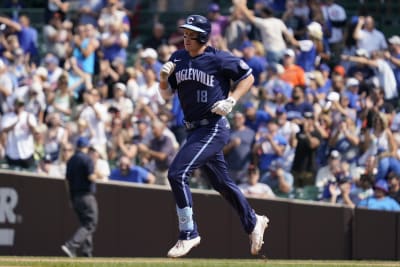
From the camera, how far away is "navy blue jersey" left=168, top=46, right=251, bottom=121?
1270 centimetres

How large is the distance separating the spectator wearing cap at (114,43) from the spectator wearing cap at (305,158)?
522cm

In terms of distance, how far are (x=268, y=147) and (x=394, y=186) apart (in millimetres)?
2140

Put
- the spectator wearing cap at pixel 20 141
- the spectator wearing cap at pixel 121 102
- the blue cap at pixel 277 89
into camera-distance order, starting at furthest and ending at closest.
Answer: the spectator wearing cap at pixel 121 102
the spectator wearing cap at pixel 20 141
the blue cap at pixel 277 89

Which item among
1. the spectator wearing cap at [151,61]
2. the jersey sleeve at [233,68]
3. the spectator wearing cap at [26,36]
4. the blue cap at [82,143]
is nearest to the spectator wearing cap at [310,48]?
the spectator wearing cap at [151,61]

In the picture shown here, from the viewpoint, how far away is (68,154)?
67.2ft

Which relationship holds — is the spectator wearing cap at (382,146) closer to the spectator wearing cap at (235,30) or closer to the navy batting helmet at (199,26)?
the spectator wearing cap at (235,30)

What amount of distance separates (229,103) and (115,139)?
832 cm

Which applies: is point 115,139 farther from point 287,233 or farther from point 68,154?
point 287,233

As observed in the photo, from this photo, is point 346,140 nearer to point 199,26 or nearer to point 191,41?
point 191,41

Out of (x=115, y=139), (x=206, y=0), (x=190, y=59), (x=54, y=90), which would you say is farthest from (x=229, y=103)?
(x=206, y=0)

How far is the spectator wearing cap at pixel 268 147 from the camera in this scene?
19.4 m

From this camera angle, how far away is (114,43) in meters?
23.5

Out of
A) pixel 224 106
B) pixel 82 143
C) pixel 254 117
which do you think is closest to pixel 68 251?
pixel 82 143

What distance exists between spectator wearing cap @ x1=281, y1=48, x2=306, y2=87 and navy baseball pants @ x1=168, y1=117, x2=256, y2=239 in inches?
322
